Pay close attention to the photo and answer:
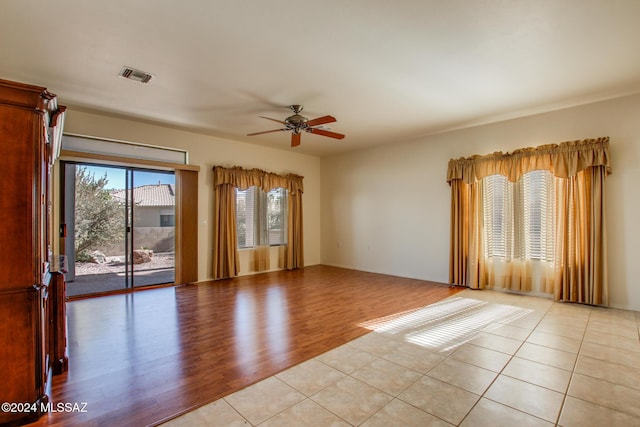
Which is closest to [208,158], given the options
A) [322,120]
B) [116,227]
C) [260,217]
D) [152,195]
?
[152,195]

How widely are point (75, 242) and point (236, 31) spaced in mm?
4469

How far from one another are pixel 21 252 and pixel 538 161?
5.97 metres

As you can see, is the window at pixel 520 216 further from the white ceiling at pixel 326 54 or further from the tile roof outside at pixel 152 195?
the tile roof outside at pixel 152 195

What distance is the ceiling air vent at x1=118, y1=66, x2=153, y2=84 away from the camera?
3297 mm

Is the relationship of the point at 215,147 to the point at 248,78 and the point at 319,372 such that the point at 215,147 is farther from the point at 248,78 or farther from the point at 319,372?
the point at 319,372

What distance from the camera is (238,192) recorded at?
6.55 m

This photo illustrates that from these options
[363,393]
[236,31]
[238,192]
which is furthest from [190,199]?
[363,393]

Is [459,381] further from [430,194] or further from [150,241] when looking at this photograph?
[150,241]

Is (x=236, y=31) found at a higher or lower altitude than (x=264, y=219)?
higher

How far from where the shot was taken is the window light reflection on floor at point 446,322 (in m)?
3.13

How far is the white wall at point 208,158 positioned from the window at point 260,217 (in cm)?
53

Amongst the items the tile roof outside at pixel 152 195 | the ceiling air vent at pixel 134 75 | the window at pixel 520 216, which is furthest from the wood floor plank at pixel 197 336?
the ceiling air vent at pixel 134 75

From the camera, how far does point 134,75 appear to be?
341cm

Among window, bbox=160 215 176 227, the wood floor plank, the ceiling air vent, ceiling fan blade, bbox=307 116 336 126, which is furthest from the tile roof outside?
ceiling fan blade, bbox=307 116 336 126
